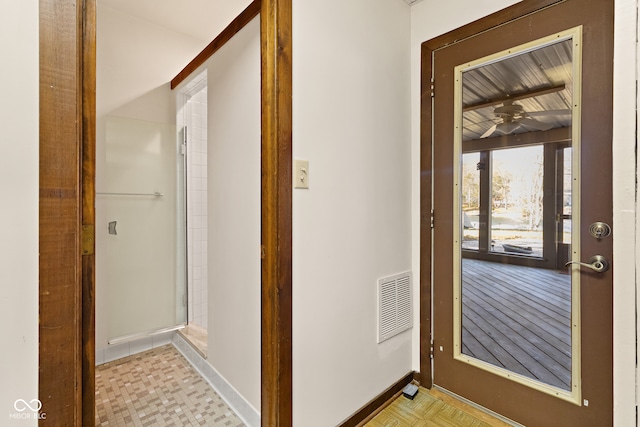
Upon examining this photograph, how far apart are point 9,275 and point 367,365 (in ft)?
5.29

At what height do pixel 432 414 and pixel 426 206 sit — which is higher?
pixel 426 206

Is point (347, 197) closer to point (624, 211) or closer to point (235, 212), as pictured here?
point (235, 212)

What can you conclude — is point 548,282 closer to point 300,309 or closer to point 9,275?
point 300,309

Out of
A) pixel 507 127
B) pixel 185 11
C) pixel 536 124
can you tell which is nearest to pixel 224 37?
pixel 185 11

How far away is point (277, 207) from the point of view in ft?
4.25

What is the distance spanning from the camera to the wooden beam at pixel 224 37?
5.28 ft

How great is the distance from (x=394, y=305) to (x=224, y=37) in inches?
80.2

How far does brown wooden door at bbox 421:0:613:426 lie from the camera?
1.39 meters

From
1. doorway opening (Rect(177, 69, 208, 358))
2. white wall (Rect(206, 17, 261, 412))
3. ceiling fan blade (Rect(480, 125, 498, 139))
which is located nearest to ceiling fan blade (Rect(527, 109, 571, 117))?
ceiling fan blade (Rect(480, 125, 498, 139))

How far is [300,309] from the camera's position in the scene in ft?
4.56

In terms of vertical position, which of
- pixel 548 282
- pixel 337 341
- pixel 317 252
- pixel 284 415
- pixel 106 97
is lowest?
pixel 284 415

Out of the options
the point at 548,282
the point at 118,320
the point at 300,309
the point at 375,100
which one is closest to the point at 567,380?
the point at 548,282

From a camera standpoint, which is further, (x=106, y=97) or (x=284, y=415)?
(x=106, y=97)

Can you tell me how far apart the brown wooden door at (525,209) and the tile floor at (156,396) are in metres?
1.44
